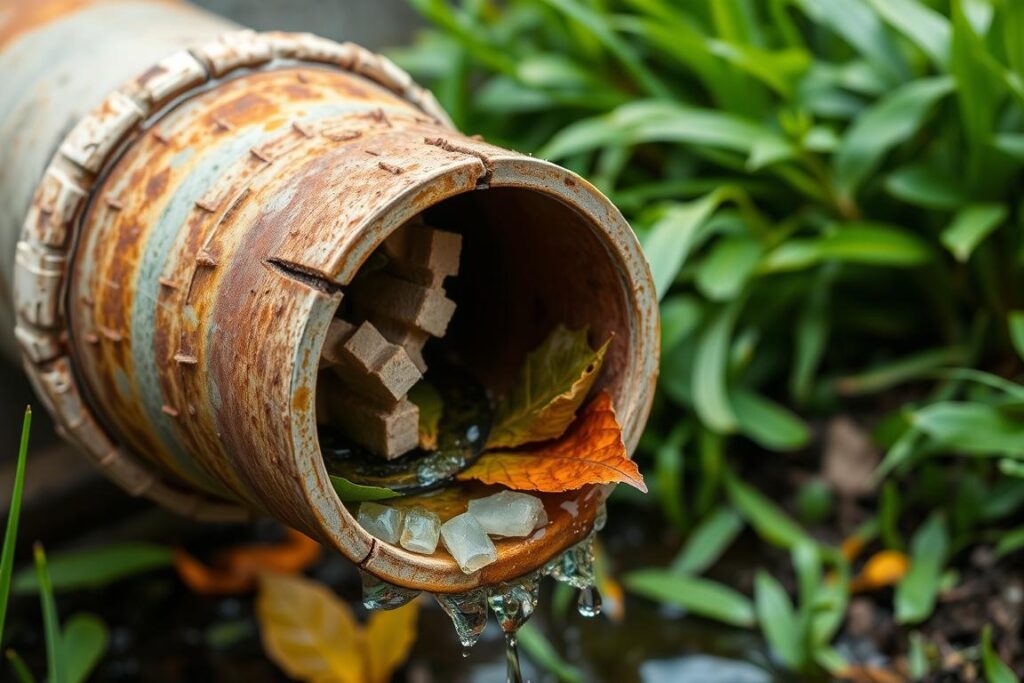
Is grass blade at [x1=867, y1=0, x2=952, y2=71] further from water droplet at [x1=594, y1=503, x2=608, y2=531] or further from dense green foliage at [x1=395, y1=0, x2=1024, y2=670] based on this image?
water droplet at [x1=594, y1=503, x2=608, y2=531]

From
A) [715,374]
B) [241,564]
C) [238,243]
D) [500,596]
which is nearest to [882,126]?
[715,374]

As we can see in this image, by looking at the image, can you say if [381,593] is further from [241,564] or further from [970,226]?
[970,226]

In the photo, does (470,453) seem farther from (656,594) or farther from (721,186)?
(721,186)

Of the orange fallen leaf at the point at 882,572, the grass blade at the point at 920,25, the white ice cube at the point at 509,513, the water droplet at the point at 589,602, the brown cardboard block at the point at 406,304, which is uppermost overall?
the brown cardboard block at the point at 406,304

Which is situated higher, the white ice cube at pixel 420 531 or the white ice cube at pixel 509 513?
the white ice cube at pixel 420 531

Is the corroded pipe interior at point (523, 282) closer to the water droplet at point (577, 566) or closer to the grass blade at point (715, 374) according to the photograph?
the water droplet at point (577, 566)

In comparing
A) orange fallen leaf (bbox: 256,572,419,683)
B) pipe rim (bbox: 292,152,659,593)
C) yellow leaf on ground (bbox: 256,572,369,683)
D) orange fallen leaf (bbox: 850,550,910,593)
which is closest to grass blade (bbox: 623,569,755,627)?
orange fallen leaf (bbox: 850,550,910,593)

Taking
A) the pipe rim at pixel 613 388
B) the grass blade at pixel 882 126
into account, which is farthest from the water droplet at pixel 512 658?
the grass blade at pixel 882 126
